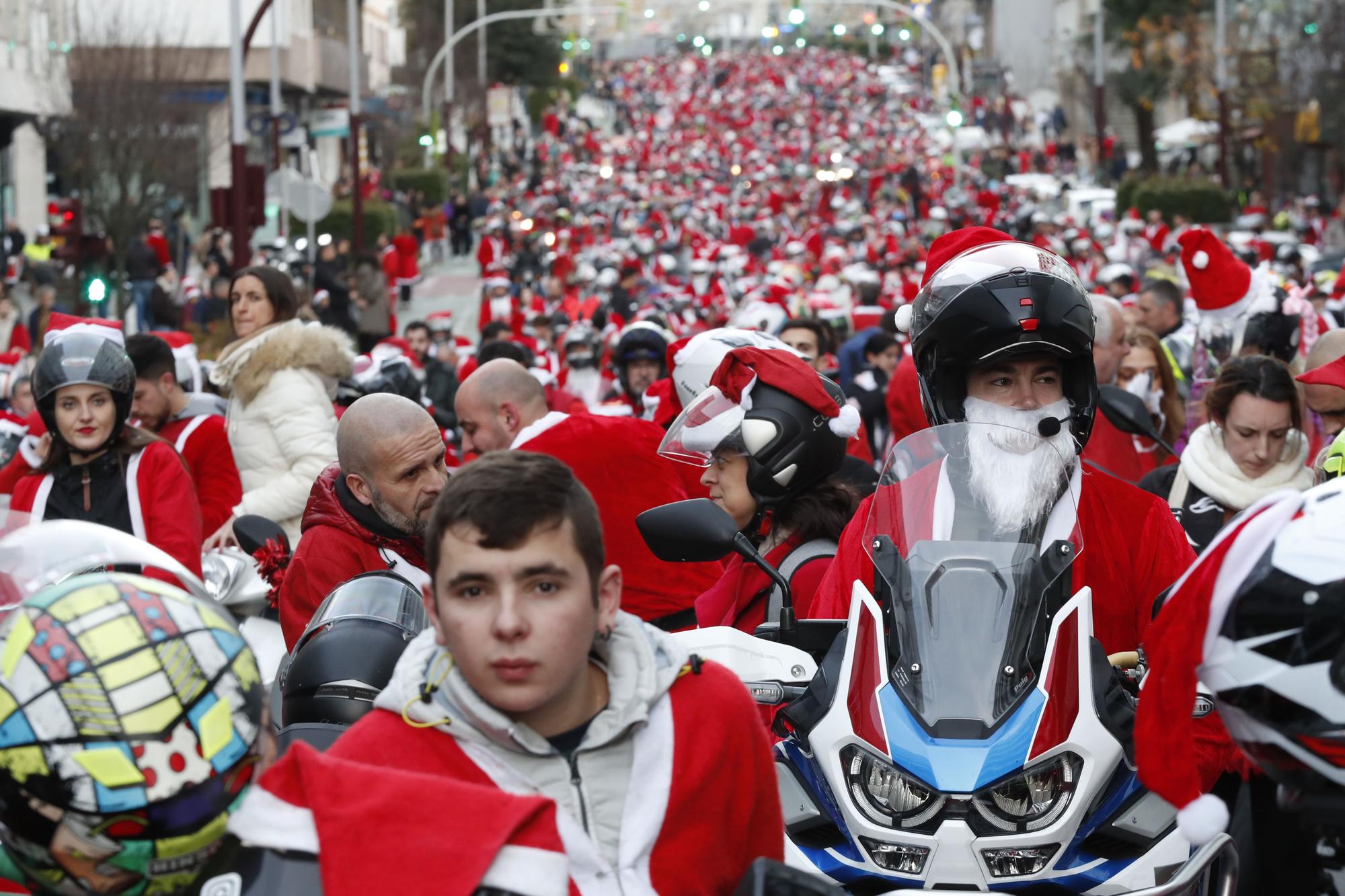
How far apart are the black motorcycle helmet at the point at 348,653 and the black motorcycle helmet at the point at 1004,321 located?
4.64ft

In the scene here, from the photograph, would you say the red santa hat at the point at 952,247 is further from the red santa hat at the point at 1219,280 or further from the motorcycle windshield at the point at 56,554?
the red santa hat at the point at 1219,280

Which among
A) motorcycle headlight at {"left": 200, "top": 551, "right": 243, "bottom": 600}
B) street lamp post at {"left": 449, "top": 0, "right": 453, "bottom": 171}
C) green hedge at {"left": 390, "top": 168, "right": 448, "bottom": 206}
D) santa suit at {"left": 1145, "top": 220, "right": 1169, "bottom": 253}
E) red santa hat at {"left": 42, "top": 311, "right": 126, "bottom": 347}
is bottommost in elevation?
motorcycle headlight at {"left": 200, "top": 551, "right": 243, "bottom": 600}

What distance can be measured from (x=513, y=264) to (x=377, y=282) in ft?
39.8

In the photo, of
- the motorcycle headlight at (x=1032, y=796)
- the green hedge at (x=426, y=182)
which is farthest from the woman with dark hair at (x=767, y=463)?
the green hedge at (x=426, y=182)

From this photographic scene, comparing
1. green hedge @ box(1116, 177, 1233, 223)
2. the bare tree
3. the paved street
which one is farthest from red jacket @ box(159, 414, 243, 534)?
green hedge @ box(1116, 177, 1233, 223)

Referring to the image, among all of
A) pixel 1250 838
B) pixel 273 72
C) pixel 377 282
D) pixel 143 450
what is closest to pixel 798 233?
pixel 273 72

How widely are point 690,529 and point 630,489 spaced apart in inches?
108

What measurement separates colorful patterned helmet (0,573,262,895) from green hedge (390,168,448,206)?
47.7 metres

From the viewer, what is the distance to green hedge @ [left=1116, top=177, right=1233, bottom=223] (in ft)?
134

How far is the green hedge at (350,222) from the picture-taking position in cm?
3834

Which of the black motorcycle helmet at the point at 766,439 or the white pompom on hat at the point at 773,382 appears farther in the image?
the white pompom on hat at the point at 773,382

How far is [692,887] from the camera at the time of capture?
9.80ft

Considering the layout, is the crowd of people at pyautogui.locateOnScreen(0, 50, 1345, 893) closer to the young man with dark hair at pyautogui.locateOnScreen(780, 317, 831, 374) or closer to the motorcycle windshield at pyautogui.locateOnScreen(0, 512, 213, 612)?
the young man with dark hair at pyautogui.locateOnScreen(780, 317, 831, 374)

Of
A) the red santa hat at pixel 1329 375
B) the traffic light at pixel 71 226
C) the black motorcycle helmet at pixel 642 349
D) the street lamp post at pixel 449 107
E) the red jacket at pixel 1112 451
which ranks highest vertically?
the street lamp post at pixel 449 107
